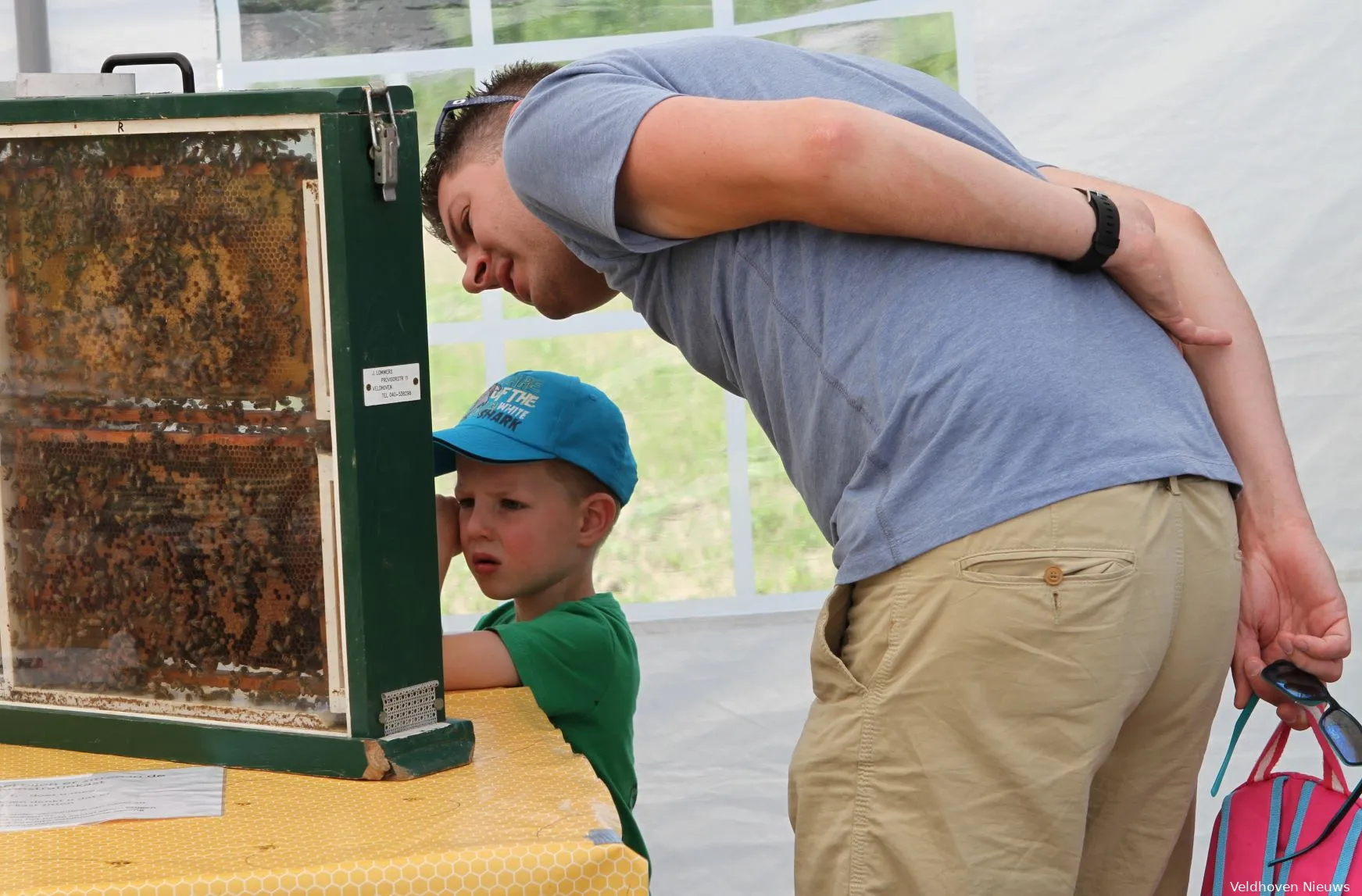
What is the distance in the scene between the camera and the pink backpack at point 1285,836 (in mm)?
1112

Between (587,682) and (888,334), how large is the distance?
564 millimetres

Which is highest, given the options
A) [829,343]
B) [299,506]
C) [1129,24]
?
[1129,24]

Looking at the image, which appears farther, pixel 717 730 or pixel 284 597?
pixel 717 730

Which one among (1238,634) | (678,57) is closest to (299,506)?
(678,57)

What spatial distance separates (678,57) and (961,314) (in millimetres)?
316

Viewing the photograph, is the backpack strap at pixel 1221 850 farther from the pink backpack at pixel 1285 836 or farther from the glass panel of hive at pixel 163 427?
the glass panel of hive at pixel 163 427

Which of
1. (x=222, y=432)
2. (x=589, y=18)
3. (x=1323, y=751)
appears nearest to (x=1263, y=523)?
(x=1323, y=751)

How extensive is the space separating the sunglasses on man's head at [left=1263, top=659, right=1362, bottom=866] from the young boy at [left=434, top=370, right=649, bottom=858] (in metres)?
0.64

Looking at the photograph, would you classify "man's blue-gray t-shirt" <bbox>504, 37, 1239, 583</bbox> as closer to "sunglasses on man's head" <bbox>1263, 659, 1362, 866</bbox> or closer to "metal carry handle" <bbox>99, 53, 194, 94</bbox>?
"sunglasses on man's head" <bbox>1263, 659, 1362, 866</bbox>

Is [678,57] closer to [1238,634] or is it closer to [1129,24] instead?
[1238,634]

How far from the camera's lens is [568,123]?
105cm

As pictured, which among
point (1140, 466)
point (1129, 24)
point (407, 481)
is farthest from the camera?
point (1129, 24)

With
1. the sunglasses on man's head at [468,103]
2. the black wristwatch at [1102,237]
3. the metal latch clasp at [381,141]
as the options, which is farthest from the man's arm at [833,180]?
the sunglasses on man's head at [468,103]

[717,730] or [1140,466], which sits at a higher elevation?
[1140,466]
